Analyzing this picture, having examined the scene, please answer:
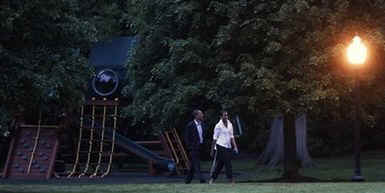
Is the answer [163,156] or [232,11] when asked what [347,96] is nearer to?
[232,11]

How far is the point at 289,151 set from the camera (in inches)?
927

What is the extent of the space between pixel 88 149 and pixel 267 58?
33.1 feet

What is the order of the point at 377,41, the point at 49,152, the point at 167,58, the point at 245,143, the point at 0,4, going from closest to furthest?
the point at 0,4 → the point at 377,41 → the point at 167,58 → the point at 49,152 → the point at 245,143

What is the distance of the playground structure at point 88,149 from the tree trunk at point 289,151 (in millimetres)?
5587

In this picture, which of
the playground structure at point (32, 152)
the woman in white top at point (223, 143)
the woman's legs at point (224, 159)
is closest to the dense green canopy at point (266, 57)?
the woman in white top at point (223, 143)

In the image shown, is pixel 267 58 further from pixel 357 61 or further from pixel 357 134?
pixel 357 134

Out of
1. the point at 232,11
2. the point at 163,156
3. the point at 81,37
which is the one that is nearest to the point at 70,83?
the point at 81,37

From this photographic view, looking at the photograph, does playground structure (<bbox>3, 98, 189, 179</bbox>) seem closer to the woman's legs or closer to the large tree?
the large tree

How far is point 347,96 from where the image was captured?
22.1 meters

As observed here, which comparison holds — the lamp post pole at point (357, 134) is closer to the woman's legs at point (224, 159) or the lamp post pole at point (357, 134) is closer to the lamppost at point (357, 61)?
the lamppost at point (357, 61)

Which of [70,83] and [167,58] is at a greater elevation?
[167,58]

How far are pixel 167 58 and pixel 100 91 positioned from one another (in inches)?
318

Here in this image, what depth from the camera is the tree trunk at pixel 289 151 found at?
23.1m

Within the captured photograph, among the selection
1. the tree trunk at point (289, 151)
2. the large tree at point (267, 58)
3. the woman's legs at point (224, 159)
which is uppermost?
the large tree at point (267, 58)
